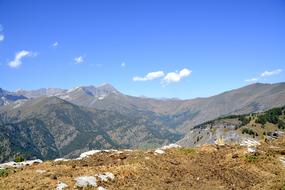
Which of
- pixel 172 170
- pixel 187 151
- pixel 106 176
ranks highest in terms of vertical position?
pixel 187 151

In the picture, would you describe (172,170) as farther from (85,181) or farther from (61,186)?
(61,186)

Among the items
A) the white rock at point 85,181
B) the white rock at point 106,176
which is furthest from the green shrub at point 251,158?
the white rock at point 85,181

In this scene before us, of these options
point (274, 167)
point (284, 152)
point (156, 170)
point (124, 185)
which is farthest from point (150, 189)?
point (284, 152)

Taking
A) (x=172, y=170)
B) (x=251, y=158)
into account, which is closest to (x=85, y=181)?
(x=172, y=170)

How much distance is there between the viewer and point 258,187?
26.7 m

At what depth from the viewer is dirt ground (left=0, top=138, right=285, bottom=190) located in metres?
25.1

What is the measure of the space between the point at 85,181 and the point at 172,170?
7747 mm

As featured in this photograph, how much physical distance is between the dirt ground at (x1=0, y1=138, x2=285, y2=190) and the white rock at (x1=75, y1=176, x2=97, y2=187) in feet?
1.10

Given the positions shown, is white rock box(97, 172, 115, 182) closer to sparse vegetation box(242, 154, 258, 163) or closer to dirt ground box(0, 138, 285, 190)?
dirt ground box(0, 138, 285, 190)

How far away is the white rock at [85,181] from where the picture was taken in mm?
23972

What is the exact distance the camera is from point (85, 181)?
2439cm

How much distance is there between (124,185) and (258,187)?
993cm

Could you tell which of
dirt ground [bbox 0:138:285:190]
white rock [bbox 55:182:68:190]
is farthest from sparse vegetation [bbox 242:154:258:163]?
white rock [bbox 55:182:68:190]

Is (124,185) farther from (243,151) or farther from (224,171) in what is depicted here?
(243,151)
